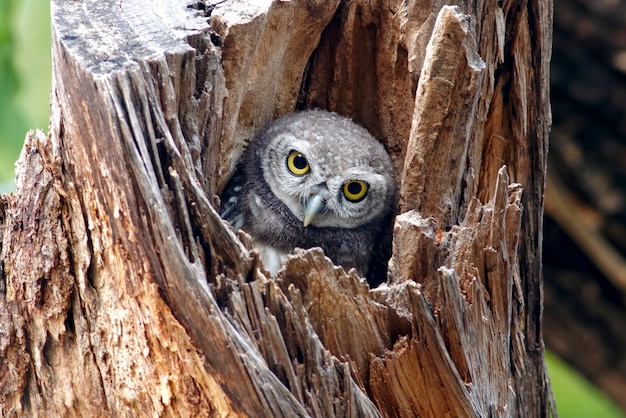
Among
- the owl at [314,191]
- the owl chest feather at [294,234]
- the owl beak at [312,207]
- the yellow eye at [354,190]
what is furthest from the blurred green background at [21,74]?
the yellow eye at [354,190]

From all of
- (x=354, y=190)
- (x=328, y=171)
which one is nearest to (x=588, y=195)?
(x=354, y=190)

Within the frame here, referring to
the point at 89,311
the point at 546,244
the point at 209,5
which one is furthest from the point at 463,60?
the point at 546,244

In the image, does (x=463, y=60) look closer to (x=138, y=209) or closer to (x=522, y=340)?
(x=522, y=340)

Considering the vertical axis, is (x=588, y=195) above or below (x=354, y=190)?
below

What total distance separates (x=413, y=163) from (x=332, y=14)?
747 millimetres

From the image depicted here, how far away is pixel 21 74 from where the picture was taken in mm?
3238

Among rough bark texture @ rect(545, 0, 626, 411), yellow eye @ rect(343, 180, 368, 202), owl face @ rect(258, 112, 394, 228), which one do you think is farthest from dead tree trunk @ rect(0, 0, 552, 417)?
rough bark texture @ rect(545, 0, 626, 411)

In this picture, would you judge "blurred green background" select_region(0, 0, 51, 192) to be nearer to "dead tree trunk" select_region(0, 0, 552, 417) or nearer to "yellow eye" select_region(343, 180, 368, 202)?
"dead tree trunk" select_region(0, 0, 552, 417)

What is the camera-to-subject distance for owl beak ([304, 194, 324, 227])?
344cm

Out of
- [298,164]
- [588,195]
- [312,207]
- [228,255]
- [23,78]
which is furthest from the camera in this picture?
[588,195]

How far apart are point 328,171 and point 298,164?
157mm

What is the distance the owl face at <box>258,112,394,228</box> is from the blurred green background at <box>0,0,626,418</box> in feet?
3.24

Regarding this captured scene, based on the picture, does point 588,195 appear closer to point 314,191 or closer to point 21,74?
point 314,191

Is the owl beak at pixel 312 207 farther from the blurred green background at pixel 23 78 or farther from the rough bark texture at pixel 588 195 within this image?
the rough bark texture at pixel 588 195
